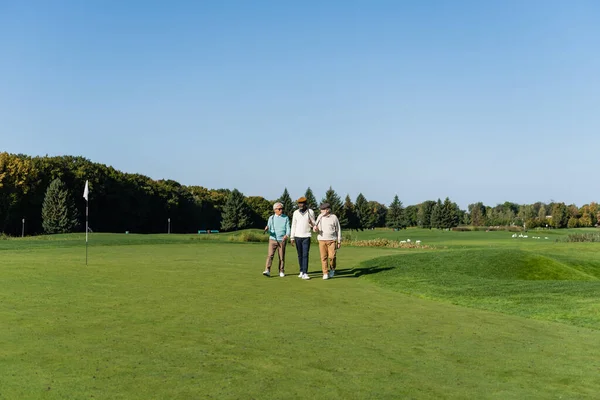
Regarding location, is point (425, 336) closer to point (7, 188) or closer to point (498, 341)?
point (498, 341)

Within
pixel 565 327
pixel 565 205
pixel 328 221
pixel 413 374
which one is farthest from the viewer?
pixel 565 205

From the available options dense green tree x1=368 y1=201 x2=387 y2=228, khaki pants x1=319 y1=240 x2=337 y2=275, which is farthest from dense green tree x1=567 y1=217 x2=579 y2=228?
khaki pants x1=319 y1=240 x2=337 y2=275

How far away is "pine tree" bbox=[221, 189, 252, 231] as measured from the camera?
117581 millimetres

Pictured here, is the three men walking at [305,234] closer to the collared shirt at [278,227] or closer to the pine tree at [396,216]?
the collared shirt at [278,227]

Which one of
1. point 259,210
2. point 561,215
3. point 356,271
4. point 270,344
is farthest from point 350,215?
point 270,344

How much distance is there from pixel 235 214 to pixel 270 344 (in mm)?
111550

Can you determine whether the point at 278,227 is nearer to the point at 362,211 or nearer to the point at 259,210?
the point at 362,211

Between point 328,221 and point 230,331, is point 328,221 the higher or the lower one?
the higher one

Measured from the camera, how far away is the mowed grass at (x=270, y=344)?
527 cm

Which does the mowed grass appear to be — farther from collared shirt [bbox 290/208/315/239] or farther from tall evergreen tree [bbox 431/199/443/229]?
tall evergreen tree [bbox 431/199/443/229]

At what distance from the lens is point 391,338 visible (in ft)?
25.1

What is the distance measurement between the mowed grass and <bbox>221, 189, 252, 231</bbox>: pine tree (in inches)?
4099

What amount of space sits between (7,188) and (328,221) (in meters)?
73.9

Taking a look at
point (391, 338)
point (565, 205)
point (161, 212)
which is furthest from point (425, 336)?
point (565, 205)
